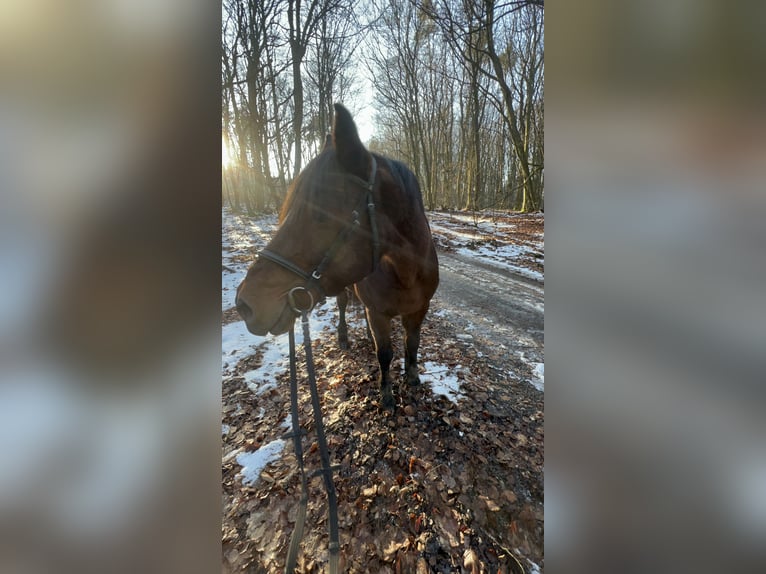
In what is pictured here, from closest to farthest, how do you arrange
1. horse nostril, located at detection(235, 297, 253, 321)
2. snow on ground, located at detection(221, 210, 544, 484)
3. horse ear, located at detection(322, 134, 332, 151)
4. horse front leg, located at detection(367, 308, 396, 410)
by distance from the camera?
1. horse nostril, located at detection(235, 297, 253, 321)
2. horse ear, located at detection(322, 134, 332, 151)
3. snow on ground, located at detection(221, 210, 544, 484)
4. horse front leg, located at detection(367, 308, 396, 410)

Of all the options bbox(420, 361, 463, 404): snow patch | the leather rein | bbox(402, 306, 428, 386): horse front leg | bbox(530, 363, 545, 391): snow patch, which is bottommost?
bbox(420, 361, 463, 404): snow patch

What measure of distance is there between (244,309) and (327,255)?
0.49 meters

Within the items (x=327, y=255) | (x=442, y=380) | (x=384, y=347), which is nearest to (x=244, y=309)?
(x=327, y=255)

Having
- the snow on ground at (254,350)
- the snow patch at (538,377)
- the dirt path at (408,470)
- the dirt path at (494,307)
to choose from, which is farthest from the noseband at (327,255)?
the dirt path at (494,307)

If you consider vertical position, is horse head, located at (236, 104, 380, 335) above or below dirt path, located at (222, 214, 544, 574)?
above

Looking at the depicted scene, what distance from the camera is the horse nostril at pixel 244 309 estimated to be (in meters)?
1.45

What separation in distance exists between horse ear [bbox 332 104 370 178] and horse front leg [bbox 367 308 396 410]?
4.61 feet

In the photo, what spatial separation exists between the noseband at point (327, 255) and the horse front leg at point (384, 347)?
3.42 ft

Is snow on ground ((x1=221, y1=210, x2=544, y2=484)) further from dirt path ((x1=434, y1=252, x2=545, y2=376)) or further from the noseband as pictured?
dirt path ((x1=434, y1=252, x2=545, y2=376))

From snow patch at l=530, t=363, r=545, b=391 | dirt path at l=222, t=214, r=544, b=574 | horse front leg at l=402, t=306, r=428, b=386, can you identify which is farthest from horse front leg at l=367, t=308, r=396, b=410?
snow patch at l=530, t=363, r=545, b=391

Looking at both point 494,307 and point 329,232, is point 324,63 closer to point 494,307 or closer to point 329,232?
point 329,232

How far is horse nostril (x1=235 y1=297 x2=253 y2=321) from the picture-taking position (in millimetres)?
1451

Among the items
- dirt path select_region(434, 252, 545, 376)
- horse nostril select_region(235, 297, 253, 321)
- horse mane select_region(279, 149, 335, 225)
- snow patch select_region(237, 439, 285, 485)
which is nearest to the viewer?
horse nostril select_region(235, 297, 253, 321)

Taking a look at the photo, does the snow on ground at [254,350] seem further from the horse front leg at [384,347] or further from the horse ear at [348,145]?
the horse ear at [348,145]
